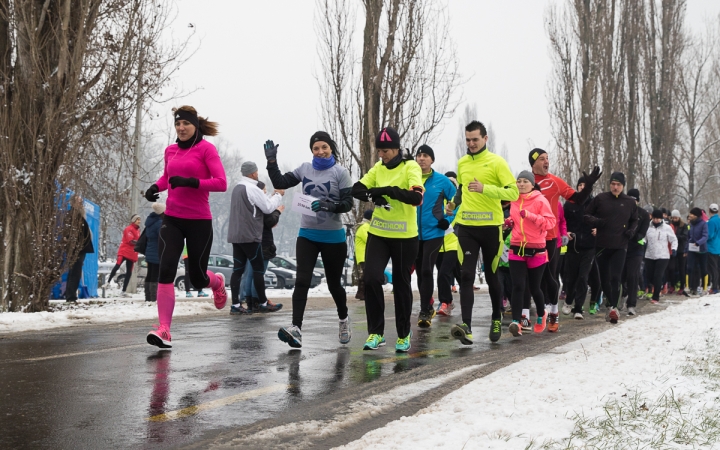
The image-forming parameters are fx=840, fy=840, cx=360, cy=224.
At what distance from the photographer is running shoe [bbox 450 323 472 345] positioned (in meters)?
8.25

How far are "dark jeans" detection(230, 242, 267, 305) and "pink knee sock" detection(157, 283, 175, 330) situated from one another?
14.6ft

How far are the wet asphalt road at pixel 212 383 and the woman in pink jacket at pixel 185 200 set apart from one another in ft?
1.82

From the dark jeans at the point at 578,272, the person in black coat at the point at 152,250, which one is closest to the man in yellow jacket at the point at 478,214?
the dark jeans at the point at 578,272

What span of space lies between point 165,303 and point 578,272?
292 inches

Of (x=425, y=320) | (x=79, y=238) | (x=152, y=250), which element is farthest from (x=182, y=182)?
(x=152, y=250)

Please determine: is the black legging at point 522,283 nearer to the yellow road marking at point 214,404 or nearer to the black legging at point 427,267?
the black legging at point 427,267

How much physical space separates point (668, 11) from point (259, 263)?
3066 centimetres

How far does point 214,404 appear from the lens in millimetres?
5078

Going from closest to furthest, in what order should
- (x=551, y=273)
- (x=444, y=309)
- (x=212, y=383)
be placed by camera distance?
(x=212, y=383) < (x=551, y=273) < (x=444, y=309)

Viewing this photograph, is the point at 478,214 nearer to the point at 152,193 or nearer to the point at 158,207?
the point at 152,193

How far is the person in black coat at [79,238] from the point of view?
1221 cm

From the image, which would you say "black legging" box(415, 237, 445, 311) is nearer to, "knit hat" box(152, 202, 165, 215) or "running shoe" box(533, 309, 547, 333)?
"running shoe" box(533, 309, 547, 333)

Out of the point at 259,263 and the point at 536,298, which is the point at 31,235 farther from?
the point at 536,298

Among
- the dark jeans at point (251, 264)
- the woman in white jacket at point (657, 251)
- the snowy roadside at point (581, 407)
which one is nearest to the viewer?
the snowy roadside at point (581, 407)
